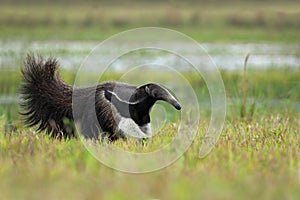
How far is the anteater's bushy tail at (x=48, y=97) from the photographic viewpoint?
26.7 ft

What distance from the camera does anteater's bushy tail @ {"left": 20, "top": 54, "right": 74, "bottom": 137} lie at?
320 inches

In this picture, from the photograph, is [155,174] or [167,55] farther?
[167,55]

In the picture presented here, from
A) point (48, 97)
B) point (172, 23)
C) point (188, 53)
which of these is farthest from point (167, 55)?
point (48, 97)

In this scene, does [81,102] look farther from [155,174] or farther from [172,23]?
[172,23]

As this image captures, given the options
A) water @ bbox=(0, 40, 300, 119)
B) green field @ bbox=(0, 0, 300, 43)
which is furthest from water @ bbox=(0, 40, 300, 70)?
green field @ bbox=(0, 0, 300, 43)

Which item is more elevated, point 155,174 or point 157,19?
point 157,19

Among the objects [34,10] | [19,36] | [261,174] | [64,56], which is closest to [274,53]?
[64,56]

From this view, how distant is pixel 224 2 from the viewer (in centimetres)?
3919

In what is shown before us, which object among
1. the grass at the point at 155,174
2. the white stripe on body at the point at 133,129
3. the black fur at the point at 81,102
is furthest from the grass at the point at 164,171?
the black fur at the point at 81,102

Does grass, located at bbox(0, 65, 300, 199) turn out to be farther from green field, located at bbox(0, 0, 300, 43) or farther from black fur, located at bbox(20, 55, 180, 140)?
green field, located at bbox(0, 0, 300, 43)

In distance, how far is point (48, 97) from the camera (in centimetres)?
823

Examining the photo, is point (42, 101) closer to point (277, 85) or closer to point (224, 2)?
point (277, 85)

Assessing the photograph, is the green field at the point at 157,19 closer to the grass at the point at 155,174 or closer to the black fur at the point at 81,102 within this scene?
the black fur at the point at 81,102

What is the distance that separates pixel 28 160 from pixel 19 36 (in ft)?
78.3
